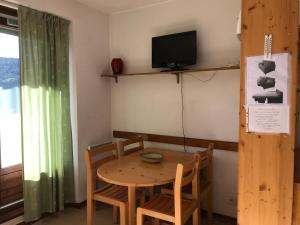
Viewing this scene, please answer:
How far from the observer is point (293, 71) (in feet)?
4.21

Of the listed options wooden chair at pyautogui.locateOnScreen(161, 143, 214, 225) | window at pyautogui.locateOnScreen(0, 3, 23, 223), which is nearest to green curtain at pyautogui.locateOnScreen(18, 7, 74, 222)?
window at pyautogui.locateOnScreen(0, 3, 23, 223)

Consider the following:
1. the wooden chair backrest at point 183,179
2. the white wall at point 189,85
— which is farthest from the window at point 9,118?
the wooden chair backrest at point 183,179

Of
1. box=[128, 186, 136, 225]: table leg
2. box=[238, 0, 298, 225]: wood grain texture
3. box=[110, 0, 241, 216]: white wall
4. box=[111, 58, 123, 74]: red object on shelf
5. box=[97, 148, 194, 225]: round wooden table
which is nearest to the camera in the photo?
box=[238, 0, 298, 225]: wood grain texture

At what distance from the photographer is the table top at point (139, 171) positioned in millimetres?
1907

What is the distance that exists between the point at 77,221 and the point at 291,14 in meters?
2.68

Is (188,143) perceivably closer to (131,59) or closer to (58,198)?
(131,59)

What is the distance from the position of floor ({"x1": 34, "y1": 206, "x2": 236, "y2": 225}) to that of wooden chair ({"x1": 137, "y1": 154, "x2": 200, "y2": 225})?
701mm

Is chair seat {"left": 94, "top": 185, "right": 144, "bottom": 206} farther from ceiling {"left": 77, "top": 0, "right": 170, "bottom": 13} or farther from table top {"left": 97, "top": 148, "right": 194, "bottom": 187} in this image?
ceiling {"left": 77, "top": 0, "right": 170, "bottom": 13}

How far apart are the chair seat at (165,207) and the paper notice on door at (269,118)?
96cm

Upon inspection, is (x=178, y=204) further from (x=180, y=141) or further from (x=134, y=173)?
(x=180, y=141)

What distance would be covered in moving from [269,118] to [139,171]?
3.90 ft

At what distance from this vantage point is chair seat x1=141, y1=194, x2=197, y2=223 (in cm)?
191

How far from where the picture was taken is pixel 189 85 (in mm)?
2836

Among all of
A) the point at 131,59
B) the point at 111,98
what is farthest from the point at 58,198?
the point at 131,59
